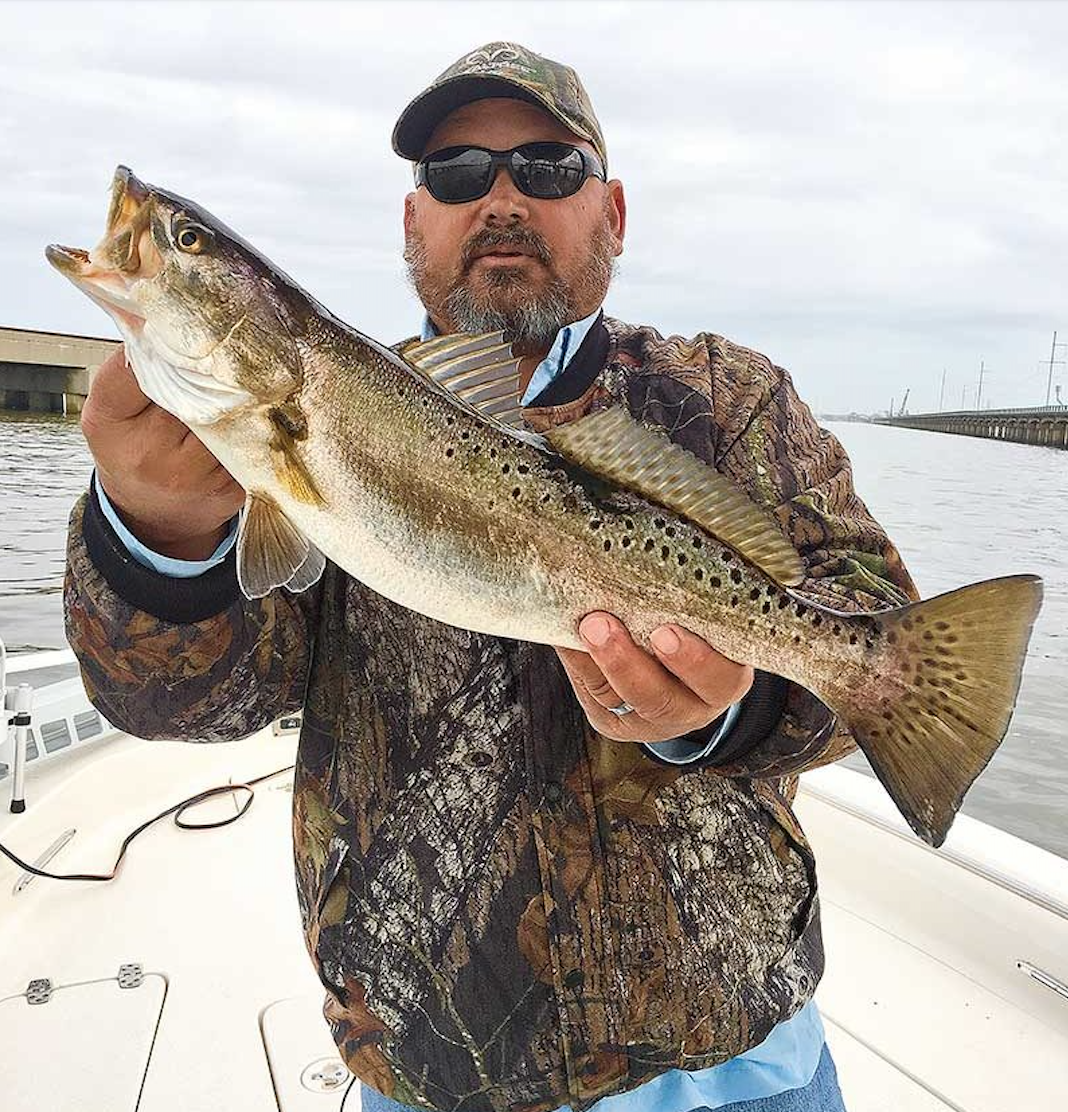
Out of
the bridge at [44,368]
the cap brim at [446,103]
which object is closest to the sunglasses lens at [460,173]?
the cap brim at [446,103]

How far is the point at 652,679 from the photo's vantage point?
2.13m

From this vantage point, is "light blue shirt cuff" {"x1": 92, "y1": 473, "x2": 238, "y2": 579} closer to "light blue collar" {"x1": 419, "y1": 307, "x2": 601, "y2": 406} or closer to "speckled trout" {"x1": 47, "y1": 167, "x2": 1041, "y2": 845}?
"speckled trout" {"x1": 47, "y1": 167, "x2": 1041, "y2": 845}

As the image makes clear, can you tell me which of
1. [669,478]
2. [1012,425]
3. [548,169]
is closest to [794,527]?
[669,478]

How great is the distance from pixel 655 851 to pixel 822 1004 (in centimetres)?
275

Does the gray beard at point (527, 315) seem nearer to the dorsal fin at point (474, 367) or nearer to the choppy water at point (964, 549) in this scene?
the dorsal fin at point (474, 367)

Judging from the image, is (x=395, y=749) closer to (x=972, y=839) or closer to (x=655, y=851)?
(x=655, y=851)

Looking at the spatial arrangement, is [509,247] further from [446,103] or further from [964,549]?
[964,549]

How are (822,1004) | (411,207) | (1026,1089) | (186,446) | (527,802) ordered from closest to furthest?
(186,446), (527,802), (411,207), (1026,1089), (822,1004)

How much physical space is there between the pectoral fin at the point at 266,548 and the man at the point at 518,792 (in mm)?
158

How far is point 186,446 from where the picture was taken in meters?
2.18

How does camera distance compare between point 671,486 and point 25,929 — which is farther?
point 25,929

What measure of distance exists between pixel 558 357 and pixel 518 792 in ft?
3.99

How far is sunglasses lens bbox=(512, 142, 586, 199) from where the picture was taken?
2.98 metres

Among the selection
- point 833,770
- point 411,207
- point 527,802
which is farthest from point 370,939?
point 833,770
